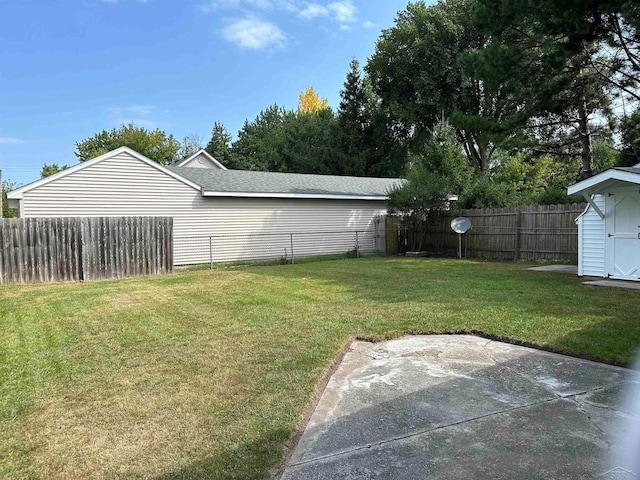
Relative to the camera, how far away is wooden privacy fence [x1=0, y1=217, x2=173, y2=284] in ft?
32.1

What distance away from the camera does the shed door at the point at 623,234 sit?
→ 27.5 ft

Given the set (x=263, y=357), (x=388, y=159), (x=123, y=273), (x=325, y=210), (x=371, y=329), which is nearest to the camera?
(x=263, y=357)

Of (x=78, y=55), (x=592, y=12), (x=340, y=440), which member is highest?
(x=78, y=55)

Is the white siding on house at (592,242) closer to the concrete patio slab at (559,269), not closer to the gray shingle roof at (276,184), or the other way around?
the concrete patio slab at (559,269)

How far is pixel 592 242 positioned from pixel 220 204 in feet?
36.5

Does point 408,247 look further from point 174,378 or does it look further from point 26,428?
point 26,428

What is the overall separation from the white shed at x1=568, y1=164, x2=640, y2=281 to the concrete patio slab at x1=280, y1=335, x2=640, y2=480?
5.92m

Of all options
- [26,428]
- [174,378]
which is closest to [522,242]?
[174,378]

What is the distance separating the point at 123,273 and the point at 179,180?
4105 mm

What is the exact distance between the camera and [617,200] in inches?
343

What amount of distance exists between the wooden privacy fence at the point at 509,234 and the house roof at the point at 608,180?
3367 millimetres

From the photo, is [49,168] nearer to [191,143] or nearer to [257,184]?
[191,143]

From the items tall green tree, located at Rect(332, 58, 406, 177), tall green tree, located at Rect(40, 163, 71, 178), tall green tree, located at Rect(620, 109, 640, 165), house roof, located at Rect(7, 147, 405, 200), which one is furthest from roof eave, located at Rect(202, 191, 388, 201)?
tall green tree, located at Rect(40, 163, 71, 178)

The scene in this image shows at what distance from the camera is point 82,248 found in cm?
1055
